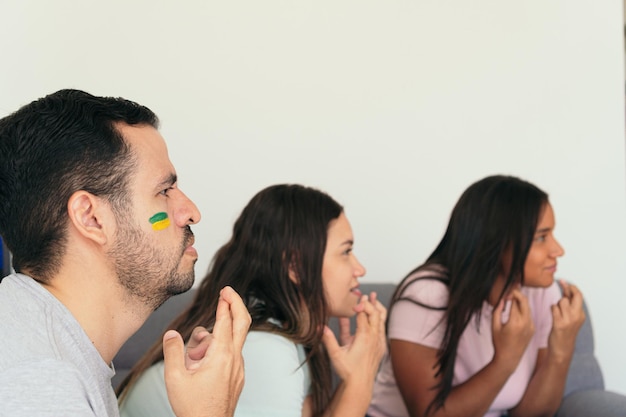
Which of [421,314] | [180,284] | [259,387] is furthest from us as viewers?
[421,314]

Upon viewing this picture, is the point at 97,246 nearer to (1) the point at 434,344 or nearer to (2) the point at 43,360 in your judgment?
(2) the point at 43,360

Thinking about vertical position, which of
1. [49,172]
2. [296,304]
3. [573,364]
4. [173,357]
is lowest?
[573,364]

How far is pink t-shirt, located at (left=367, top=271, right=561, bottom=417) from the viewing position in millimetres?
2193

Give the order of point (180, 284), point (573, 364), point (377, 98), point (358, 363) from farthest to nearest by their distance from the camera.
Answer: point (377, 98)
point (573, 364)
point (358, 363)
point (180, 284)

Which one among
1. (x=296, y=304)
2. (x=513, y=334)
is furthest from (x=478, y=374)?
(x=296, y=304)

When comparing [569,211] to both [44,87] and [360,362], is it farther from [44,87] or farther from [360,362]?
[44,87]

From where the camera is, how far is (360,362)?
5.95 ft

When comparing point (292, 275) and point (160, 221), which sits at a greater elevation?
point (160, 221)

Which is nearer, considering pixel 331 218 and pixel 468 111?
pixel 331 218

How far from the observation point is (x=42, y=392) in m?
0.97

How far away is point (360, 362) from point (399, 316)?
44cm

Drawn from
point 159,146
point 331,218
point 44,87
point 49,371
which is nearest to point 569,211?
point 331,218

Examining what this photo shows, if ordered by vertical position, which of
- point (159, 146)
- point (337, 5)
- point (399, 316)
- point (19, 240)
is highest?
point (337, 5)

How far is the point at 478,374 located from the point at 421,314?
0.21 meters
